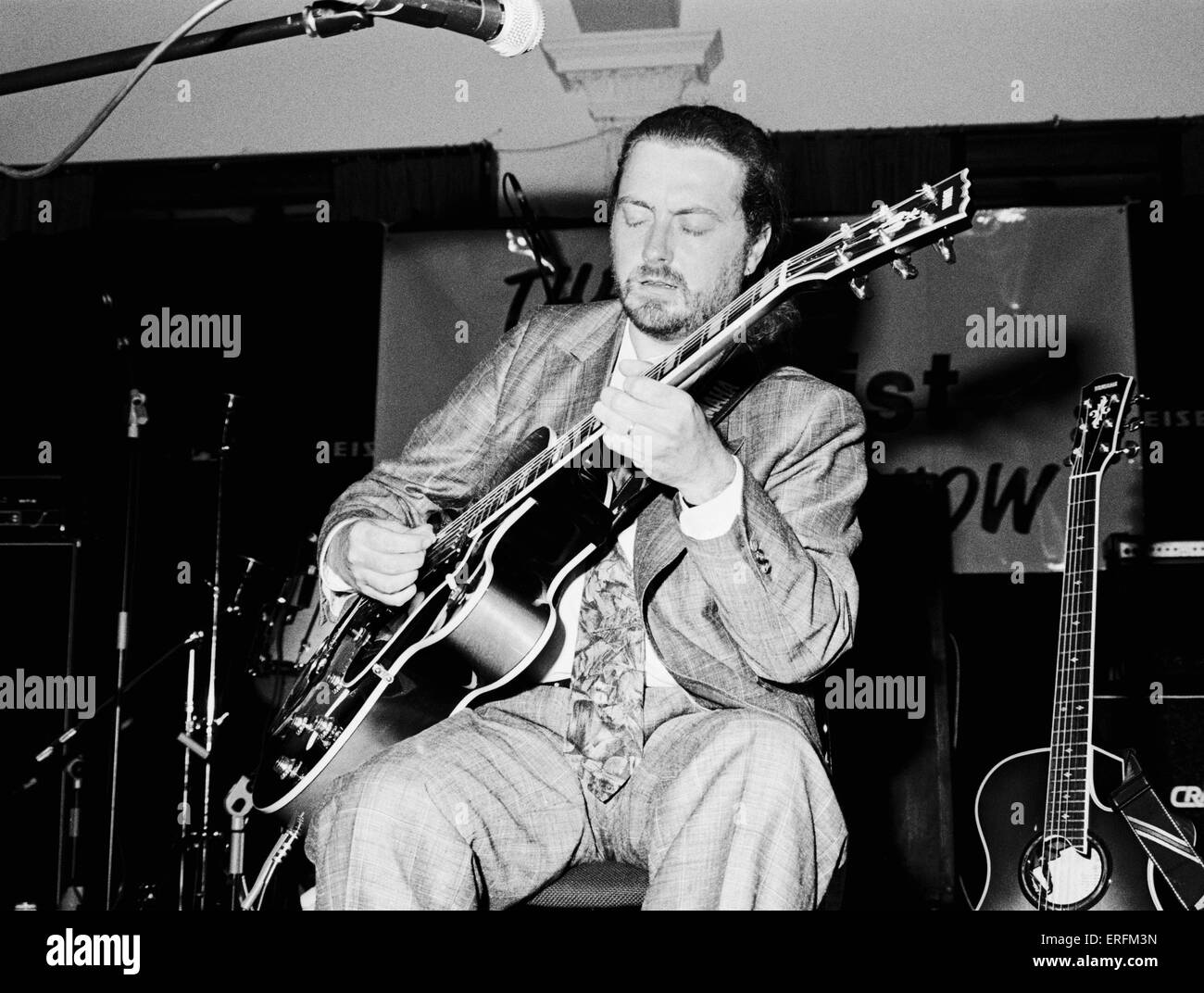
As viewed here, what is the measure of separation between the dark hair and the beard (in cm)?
17

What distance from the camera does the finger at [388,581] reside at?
1825 millimetres

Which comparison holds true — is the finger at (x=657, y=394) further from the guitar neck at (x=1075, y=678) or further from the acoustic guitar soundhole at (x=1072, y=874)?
the acoustic guitar soundhole at (x=1072, y=874)

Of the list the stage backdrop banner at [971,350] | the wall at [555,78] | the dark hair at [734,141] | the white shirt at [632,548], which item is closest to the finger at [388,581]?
the white shirt at [632,548]

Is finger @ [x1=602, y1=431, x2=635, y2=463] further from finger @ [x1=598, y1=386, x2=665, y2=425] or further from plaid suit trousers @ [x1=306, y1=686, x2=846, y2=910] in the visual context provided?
plaid suit trousers @ [x1=306, y1=686, x2=846, y2=910]

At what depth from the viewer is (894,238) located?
5.44 ft

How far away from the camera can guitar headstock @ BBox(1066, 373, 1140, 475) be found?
7.82ft

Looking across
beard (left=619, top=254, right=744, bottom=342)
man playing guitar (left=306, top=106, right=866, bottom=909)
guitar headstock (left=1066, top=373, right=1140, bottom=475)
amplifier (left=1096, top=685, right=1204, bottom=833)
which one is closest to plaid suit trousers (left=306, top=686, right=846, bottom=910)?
man playing guitar (left=306, top=106, right=866, bottom=909)

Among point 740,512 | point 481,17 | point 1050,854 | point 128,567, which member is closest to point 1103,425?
point 1050,854

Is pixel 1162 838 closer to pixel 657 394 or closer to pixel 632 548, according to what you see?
pixel 632 548

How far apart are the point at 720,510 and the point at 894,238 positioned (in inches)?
18.7

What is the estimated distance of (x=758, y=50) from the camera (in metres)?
4.33

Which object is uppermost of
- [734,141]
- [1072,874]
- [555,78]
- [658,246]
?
[555,78]

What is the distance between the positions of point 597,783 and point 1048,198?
133 inches

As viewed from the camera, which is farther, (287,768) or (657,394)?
(287,768)
